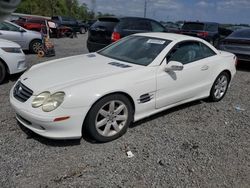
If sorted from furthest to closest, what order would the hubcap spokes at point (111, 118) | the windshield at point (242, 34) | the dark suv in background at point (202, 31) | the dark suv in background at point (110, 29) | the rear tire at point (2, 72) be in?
1. the dark suv in background at point (202, 31)
2. the windshield at point (242, 34)
3. the dark suv in background at point (110, 29)
4. the rear tire at point (2, 72)
5. the hubcap spokes at point (111, 118)

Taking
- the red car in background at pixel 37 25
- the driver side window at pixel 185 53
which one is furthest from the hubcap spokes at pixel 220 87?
the red car in background at pixel 37 25

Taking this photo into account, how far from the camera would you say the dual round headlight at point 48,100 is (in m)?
3.07

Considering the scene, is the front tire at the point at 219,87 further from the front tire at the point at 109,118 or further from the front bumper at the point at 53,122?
the front bumper at the point at 53,122

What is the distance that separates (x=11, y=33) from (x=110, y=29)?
3.83 m

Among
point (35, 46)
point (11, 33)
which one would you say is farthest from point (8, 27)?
point (35, 46)

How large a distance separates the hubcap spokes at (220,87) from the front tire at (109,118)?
239cm

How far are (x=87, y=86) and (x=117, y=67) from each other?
2.40 ft

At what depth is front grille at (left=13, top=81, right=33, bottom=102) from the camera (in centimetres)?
331

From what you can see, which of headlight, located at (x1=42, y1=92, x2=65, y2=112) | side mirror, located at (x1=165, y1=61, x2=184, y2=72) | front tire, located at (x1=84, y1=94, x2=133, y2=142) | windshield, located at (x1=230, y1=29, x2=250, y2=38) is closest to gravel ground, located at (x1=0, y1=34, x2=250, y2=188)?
front tire, located at (x1=84, y1=94, x2=133, y2=142)

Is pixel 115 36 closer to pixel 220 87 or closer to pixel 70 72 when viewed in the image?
pixel 220 87

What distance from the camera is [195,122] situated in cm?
431

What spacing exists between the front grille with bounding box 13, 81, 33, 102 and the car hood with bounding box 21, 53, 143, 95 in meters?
0.06

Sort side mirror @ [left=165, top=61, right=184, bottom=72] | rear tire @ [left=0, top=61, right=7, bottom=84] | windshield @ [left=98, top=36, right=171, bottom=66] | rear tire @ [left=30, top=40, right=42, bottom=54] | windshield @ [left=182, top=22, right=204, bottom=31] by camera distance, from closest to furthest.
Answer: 1. side mirror @ [left=165, top=61, right=184, bottom=72]
2. windshield @ [left=98, top=36, right=171, bottom=66]
3. rear tire @ [left=0, top=61, right=7, bottom=84]
4. rear tire @ [left=30, top=40, right=42, bottom=54]
5. windshield @ [left=182, top=22, right=204, bottom=31]

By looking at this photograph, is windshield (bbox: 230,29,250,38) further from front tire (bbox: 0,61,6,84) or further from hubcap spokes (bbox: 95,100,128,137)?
front tire (bbox: 0,61,6,84)
